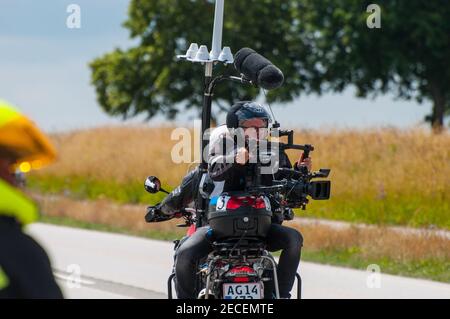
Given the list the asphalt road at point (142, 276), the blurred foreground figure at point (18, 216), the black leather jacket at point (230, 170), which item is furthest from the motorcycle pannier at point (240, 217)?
the asphalt road at point (142, 276)

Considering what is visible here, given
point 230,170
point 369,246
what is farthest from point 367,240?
point 230,170

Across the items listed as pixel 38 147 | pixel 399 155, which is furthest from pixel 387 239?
pixel 38 147

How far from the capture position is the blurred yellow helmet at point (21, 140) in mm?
3357

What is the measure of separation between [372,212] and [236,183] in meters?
12.6

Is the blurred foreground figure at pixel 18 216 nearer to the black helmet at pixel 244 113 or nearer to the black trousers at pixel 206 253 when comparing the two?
the black trousers at pixel 206 253

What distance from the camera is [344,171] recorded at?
22.5m

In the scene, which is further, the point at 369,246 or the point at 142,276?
the point at 369,246

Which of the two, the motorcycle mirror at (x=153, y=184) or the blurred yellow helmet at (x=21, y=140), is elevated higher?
the blurred yellow helmet at (x=21, y=140)

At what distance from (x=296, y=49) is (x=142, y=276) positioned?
3806 cm

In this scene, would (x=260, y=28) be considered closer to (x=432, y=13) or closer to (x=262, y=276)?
(x=432, y=13)

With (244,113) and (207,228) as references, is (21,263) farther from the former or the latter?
(244,113)

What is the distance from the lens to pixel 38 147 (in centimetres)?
343

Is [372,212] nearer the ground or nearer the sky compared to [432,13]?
nearer the ground

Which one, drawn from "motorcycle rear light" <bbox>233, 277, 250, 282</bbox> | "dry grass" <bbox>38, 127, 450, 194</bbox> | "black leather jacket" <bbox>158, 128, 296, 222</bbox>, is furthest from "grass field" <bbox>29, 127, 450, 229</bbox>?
"motorcycle rear light" <bbox>233, 277, 250, 282</bbox>
